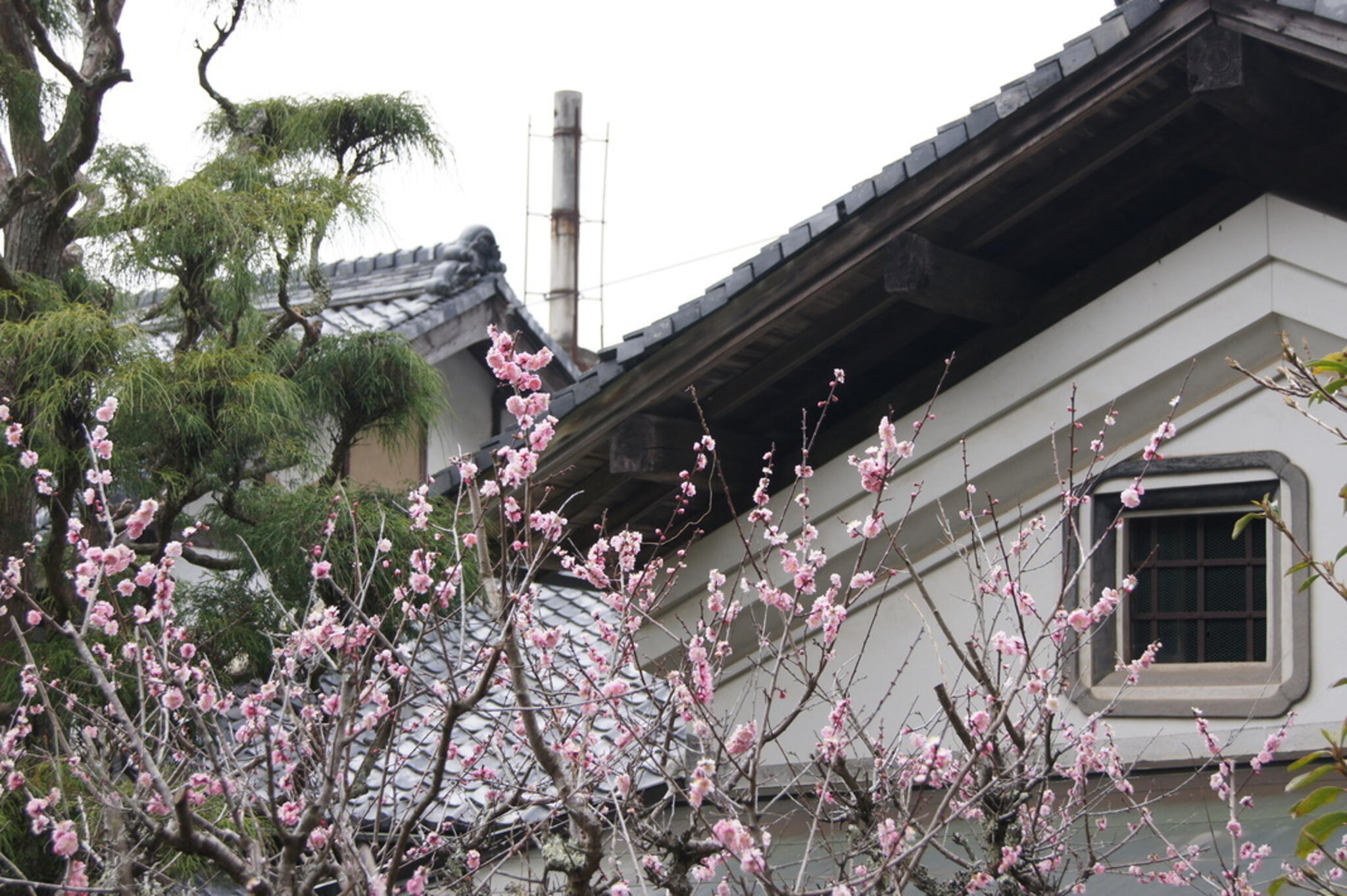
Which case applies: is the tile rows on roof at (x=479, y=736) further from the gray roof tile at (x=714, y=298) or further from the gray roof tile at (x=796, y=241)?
the gray roof tile at (x=796, y=241)

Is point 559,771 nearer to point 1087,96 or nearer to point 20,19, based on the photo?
point 1087,96

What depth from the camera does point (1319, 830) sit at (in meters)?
2.79

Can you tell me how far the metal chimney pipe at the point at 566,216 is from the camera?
17531mm

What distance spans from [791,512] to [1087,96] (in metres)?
1.99

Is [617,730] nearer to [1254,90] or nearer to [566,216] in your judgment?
[1254,90]

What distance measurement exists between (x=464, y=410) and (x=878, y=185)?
736 cm

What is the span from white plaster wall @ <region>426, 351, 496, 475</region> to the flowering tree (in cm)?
495

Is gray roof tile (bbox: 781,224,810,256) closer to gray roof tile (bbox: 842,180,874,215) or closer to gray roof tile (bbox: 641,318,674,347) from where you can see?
gray roof tile (bbox: 842,180,874,215)

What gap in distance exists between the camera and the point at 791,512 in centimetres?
564

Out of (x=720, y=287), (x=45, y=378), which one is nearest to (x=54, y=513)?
(x=45, y=378)

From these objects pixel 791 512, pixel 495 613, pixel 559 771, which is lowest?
pixel 559 771

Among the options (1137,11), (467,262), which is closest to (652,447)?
(1137,11)

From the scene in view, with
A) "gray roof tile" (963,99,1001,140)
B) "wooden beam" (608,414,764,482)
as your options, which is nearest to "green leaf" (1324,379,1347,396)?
"gray roof tile" (963,99,1001,140)

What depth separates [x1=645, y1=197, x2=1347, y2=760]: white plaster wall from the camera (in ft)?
14.6
